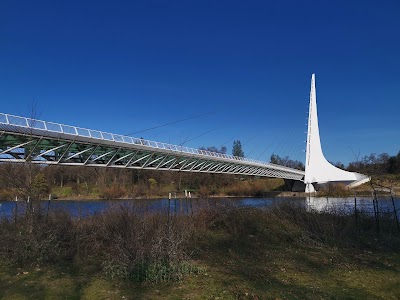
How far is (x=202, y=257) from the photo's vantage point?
1104cm

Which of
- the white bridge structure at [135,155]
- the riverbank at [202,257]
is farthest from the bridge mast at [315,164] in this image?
the riverbank at [202,257]

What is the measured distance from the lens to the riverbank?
25.7 ft

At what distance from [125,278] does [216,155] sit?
55.9 meters

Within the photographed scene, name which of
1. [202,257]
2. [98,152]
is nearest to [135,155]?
[98,152]

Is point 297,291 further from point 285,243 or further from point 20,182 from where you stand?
point 20,182

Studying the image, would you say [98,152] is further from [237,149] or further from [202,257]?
[237,149]

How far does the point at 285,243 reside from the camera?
13.1 meters

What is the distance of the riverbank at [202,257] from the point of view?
782 cm

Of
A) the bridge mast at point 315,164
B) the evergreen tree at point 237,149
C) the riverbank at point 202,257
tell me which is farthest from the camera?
the evergreen tree at point 237,149

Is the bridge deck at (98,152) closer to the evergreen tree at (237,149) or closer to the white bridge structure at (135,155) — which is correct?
the white bridge structure at (135,155)

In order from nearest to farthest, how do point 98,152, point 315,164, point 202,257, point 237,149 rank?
point 202,257
point 98,152
point 315,164
point 237,149

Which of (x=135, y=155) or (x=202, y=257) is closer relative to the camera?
(x=202, y=257)

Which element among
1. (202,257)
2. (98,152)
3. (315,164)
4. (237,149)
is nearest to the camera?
(202,257)

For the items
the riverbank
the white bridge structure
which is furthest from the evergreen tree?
the riverbank
